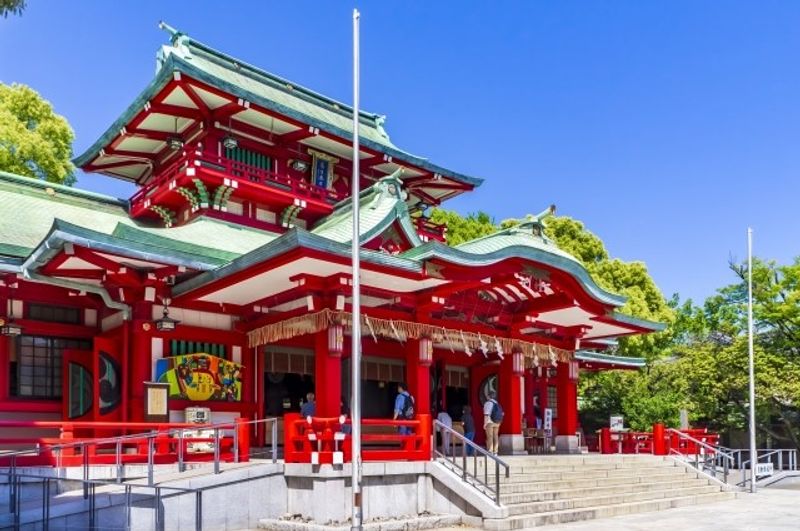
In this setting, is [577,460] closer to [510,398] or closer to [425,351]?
[510,398]

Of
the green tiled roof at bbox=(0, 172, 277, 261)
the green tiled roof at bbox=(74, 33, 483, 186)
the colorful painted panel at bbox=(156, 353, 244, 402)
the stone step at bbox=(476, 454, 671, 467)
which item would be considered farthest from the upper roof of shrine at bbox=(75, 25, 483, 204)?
the stone step at bbox=(476, 454, 671, 467)

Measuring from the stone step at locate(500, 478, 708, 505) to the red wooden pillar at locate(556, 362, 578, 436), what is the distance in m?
4.01

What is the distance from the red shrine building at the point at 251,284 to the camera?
57.9ft

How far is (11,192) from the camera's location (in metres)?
22.3

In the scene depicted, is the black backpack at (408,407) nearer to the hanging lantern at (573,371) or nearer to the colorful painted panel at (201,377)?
the colorful painted panel at (201,377)

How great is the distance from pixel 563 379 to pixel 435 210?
25521 mm

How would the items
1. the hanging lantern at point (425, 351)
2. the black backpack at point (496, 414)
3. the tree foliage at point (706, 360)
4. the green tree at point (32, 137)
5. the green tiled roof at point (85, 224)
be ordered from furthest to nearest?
1. the tree foliage at point (706, 360)
2. the green tree at point (32, 137)
3. the black backpack at point (496, 414)
4. the hanging lantern at point (425, 351)
5. the green tiled roof at point (85, 224)

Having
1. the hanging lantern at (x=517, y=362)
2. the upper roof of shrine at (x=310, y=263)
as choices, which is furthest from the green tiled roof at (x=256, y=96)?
the hanging lantern at (x=517, y=362)

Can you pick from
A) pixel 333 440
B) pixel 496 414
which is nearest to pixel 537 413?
pixel 496 414

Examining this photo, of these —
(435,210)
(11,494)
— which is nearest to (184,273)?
(11,494)

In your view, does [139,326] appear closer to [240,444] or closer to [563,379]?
[240,444]

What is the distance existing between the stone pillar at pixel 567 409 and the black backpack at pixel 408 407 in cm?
813

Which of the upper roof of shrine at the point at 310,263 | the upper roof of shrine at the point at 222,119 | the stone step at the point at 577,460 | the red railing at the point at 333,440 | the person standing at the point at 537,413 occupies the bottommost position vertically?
the stone step at the point at 577,460

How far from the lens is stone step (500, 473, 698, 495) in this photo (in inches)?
699
